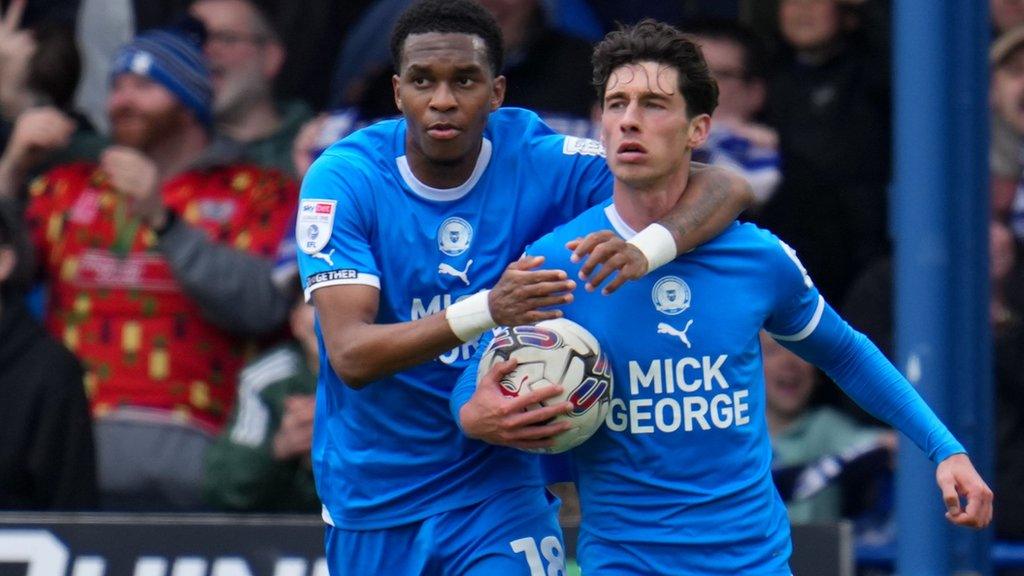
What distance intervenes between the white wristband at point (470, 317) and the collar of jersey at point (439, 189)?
0.51 meters

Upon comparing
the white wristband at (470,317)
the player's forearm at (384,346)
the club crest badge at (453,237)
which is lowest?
the player's forearm at (384,346)

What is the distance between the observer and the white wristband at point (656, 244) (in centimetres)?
452

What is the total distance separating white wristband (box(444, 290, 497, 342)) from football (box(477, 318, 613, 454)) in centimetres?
14

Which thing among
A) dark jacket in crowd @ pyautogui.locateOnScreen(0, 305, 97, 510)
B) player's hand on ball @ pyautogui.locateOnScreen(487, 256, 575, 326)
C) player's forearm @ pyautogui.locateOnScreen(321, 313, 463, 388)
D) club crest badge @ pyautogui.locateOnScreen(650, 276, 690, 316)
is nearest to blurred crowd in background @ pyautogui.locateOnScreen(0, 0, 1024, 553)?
dark jacket in crowd @ pyautogui.locateOnScreen(0, 305, 97, 510)

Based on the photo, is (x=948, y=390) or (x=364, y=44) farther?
(x=364, y=44)

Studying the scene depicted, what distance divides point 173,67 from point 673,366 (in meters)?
3.66

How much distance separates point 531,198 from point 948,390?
2220mm

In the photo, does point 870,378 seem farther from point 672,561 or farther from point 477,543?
point 477,543

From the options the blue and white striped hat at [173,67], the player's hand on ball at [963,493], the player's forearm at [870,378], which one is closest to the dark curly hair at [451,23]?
the player's forearm at [870,378]

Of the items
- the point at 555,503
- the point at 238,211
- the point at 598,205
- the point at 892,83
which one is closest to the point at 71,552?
the point at 238,211

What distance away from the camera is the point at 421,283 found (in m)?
4.83

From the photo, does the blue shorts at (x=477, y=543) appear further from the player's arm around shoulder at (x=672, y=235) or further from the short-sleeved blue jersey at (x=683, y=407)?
the player's arm around shoulder at (x=672, y=235)

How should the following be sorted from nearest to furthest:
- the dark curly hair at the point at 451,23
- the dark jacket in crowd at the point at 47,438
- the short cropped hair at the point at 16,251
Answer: the dark curly hair at the point at 451,23 < the dark jacket in crowd at the point at 47,438 < the short cropped hair at the point at 16,251

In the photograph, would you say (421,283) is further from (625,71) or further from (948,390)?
(948,390)
